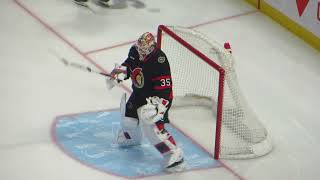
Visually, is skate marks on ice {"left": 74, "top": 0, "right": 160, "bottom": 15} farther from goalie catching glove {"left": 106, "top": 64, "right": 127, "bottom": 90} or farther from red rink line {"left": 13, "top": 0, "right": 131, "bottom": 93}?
goalie catching glove {"left": 106, "top": 64, "right": 127, "bottom": 90}

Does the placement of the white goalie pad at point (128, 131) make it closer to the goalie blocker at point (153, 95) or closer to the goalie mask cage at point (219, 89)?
the goalie blocker at point (153, 95)

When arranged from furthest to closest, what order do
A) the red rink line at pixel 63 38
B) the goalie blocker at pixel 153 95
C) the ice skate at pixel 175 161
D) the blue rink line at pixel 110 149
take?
the red rink line at pixel 63 38
the blue rink line at pixel 110 149
the ice skate at pixel 175 161
the goalie blocker at pixel 153 95

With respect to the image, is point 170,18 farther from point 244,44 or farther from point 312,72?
point 312,72

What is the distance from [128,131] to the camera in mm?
6738

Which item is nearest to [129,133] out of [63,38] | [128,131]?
[128,131]

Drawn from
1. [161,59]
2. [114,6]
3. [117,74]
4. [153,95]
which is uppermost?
[114,6]

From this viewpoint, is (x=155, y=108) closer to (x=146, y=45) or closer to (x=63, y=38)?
(x=146, y=45)

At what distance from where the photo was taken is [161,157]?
676cm

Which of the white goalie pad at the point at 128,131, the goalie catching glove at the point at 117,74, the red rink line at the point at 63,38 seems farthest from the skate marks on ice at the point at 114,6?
the white goalie pad at the point at 128,131

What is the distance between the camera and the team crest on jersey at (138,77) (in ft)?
21.1

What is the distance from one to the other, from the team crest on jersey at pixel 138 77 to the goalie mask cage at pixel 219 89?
1.86 feet

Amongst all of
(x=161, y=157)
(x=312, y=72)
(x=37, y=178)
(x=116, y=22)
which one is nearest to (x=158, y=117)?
(x=161, y=157)

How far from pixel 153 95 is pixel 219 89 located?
0.55 meters

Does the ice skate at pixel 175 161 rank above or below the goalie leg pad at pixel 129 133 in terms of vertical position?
below
